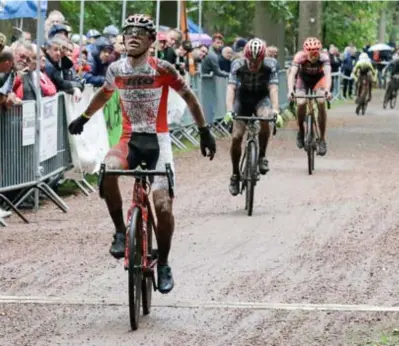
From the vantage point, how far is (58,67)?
1606 centimetres

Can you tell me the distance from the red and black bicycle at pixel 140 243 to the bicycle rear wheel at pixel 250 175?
5.59m

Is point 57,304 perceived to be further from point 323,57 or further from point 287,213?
point 323,57

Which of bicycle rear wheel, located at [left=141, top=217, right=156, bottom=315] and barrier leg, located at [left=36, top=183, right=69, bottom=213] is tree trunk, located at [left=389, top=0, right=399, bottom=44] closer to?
barrier leg, located at [left=36, top=183, right=69, bottom=213]

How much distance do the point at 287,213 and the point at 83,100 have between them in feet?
12.9

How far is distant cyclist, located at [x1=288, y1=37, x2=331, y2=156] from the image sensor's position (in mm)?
18922

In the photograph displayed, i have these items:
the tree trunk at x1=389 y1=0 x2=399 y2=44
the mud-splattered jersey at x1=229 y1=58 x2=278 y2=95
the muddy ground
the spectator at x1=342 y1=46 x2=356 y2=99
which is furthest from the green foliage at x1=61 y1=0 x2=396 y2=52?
the tree trunk at x1=389 y1=0 x2=399 y2=44

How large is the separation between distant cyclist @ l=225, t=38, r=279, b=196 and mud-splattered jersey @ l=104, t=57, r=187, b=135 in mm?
6113

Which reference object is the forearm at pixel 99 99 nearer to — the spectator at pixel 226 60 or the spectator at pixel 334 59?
the spectator at pixel 226 60

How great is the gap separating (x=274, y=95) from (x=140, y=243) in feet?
22.4

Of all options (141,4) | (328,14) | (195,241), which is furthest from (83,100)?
(141,4)

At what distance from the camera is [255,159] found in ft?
48.5

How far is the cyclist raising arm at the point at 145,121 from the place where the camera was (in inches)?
341

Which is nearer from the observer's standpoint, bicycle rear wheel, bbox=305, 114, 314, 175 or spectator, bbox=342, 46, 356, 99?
bicycle rear wheel, bbox=305, 114, 314, 175

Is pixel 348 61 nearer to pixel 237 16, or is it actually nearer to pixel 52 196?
pixel 237 16
